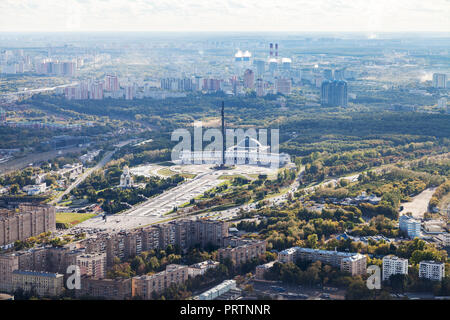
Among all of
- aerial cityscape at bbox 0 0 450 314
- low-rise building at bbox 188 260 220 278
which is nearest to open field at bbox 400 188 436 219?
aerial cityscape at bbox 0 0 450 314

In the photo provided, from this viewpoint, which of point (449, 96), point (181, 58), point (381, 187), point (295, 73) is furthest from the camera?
point (181, 58)

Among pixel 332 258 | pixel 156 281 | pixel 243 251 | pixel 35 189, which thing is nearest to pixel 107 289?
pixel 156 281

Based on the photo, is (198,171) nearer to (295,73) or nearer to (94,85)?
(94,85)

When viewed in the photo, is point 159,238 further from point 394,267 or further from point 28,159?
point 28,159

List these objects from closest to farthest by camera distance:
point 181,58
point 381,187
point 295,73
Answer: point 381,187 → point 295,73 → point 181,58

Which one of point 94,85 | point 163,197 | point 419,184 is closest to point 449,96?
point 94,85

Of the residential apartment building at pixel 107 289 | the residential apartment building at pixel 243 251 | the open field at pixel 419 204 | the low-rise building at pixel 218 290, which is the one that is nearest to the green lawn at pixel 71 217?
the residential apartment building at pixel 243 251
